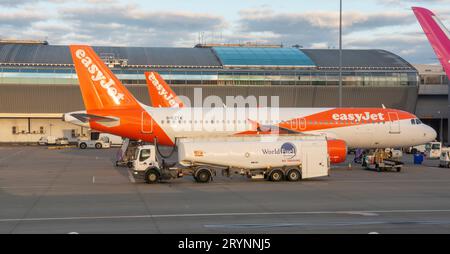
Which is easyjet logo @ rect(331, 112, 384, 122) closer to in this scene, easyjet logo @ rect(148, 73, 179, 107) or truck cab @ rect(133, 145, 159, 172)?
truck cab @ rect(133, 145, 159, 172)

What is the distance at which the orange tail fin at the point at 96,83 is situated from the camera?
145 ft

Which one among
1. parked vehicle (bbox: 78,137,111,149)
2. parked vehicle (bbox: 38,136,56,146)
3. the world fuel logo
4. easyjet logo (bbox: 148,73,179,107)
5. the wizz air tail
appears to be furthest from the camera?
parked vehicle (bbox: 38,136,56,146)

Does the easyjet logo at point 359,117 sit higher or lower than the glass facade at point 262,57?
lower

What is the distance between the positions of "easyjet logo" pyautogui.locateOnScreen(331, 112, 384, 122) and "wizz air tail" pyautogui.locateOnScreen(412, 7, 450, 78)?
71.3ft

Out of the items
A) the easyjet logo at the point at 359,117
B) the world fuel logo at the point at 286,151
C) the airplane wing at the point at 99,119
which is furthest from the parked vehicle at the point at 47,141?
the world fuel logo at the point at 286,151

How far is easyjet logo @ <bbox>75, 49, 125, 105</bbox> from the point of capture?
1742 inches

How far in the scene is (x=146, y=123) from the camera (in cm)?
4509

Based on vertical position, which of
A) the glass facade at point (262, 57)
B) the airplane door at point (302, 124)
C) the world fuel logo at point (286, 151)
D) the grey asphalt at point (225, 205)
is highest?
the glass facade at point (262, 57)

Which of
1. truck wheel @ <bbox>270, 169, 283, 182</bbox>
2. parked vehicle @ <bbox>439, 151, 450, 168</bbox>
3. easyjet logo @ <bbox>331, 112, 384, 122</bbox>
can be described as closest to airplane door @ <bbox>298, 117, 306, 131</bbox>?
easyjet logo @ <bbox>331, 112, 384, 122</bbox>

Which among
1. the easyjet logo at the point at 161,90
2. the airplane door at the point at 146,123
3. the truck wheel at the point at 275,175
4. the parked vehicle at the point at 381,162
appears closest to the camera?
the truck wheel at the point at 275,175

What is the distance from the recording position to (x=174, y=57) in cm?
9850

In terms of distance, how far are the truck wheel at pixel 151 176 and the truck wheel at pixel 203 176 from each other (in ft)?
7.10

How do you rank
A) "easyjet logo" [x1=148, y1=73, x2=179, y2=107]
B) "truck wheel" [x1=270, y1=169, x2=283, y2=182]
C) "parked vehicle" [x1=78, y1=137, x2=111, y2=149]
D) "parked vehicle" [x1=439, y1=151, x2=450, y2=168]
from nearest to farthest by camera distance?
"truck wheel" [x1=270, y1=169, x2=283, y2=182], "parked vehicle" [x1=439, y1=151, x2=450, y2=168], "easyjet logo" [x1=148, y1=73, x2=179, y2=107], "parked vehicle" [x1=78, y1=137, x2=111, y2=149]

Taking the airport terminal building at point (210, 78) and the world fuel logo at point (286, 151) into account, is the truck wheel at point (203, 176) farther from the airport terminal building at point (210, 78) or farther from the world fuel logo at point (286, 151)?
the airport terminal building at point (210, 78)
